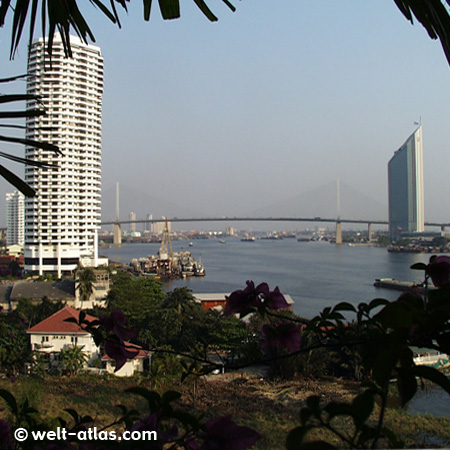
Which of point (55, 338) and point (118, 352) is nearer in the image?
point (118, 352)

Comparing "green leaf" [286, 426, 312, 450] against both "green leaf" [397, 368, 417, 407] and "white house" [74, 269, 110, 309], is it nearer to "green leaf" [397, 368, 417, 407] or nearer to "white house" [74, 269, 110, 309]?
"green leaf" [397, 368, 417, 407]

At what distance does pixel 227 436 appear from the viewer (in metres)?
0.23

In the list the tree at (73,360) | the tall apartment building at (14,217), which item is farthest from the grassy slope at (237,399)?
the tall apartment building at (14,217)

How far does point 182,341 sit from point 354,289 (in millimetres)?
4975

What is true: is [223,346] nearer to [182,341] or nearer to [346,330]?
[182,341]

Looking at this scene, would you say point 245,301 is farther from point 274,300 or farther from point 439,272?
point 439,272

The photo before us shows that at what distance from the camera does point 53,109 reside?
1091 centimetres

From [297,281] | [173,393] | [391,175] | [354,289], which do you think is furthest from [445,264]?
[391,175]

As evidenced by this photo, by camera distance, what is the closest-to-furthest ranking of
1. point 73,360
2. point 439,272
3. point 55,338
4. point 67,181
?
point 439,272 → point 73,360 → point 55,338 → point 67,181

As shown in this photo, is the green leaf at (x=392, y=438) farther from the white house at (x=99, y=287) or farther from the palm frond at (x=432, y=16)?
the white house at (x=99, y=287)

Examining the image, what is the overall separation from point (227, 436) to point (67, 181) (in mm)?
11547

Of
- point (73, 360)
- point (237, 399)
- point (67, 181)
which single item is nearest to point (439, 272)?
point (237, 399)

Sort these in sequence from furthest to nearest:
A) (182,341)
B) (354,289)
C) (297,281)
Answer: (297,281), (354,289), (182,341)

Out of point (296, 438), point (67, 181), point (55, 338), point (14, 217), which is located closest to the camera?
point (296, 438)
